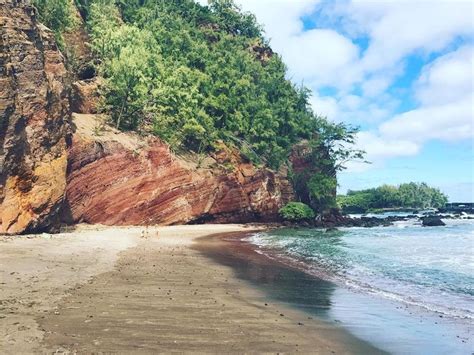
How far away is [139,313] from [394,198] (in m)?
142

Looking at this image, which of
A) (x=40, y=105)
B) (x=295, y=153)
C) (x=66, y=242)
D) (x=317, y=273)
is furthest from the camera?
(x=295, y=153)

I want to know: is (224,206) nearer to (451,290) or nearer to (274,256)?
(274,256)

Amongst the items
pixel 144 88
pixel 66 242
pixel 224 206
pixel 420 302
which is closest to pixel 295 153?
pixel 224 206

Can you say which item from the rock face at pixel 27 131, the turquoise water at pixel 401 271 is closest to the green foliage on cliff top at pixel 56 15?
the rock face at pixel 27 131

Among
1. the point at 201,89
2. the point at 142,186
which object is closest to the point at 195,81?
the point at 201,89

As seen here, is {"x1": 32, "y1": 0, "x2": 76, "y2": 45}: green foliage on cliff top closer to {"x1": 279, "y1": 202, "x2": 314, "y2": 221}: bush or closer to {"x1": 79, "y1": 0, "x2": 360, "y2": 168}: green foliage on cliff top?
{"x1": 79, "y1": 0, "x2": 360, "y2": 168}: green foliage on cliff top

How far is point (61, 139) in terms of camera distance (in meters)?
31.4

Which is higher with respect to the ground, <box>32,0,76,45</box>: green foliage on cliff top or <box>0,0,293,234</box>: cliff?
<box>32,0,76,45</box>: green foliage on cliff top

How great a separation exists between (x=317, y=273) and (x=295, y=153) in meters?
50.3

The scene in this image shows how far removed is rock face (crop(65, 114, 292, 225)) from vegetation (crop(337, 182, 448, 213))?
2711 inches

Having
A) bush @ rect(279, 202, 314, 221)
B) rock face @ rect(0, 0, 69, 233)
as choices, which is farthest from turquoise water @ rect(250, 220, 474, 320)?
bush @ rect(279, 202, 314, 221)

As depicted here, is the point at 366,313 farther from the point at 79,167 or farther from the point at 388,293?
the point at 79,167

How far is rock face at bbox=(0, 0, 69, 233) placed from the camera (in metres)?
25.8

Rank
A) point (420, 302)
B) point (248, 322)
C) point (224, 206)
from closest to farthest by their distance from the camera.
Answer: point (248, 322)
point (420, 302)
point (224, 206)
